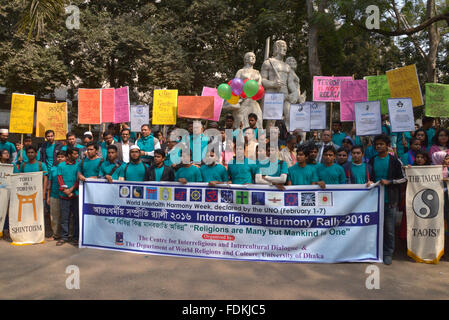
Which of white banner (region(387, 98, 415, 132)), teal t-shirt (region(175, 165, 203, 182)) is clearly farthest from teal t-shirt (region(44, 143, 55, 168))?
white banner (region(387, 98, 415, 132))

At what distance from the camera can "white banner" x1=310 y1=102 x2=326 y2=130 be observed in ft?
25.1

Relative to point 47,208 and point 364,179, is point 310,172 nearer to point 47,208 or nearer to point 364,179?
point 364,179

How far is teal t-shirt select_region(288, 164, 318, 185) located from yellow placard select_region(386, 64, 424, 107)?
10.5 ft

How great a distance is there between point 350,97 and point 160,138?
13.3 ft

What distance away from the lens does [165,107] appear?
7703mm

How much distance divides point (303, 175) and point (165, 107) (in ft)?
11.8

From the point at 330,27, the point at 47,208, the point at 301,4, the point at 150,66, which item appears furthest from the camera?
the point at 301,4

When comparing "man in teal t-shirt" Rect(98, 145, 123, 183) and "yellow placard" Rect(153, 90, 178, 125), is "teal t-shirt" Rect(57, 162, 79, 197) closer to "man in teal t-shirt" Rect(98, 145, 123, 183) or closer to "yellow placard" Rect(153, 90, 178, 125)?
"man in teal t-shirt" Rect(98, 145, 123, 183)

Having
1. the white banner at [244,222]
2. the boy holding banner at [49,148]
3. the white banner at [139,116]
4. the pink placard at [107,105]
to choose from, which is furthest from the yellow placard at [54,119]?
the white banner at [244,222]

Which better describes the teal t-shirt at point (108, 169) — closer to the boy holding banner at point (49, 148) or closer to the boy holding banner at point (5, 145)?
the boy holding banner at point (49, 148)

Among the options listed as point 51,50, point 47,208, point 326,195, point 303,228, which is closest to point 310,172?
point 326,195

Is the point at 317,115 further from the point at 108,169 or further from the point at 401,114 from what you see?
the point at 108,169

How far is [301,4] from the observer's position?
17.2 meters

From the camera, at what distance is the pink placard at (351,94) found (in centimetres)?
757
